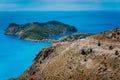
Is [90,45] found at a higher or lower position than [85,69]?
higher

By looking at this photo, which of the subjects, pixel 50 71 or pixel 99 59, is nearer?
pixel 99 59

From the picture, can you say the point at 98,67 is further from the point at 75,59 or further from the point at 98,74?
the point at 75,59

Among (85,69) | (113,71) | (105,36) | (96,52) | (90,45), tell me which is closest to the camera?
(113,71)

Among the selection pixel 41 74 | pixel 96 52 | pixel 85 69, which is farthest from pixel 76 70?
pixel 41 74

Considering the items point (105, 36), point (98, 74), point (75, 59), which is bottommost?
point (98, 74)

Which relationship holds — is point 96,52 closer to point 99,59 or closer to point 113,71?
point 99,59

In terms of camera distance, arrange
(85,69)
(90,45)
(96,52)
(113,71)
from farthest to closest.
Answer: (90,45), (96,52), (85,69), (113,71)
